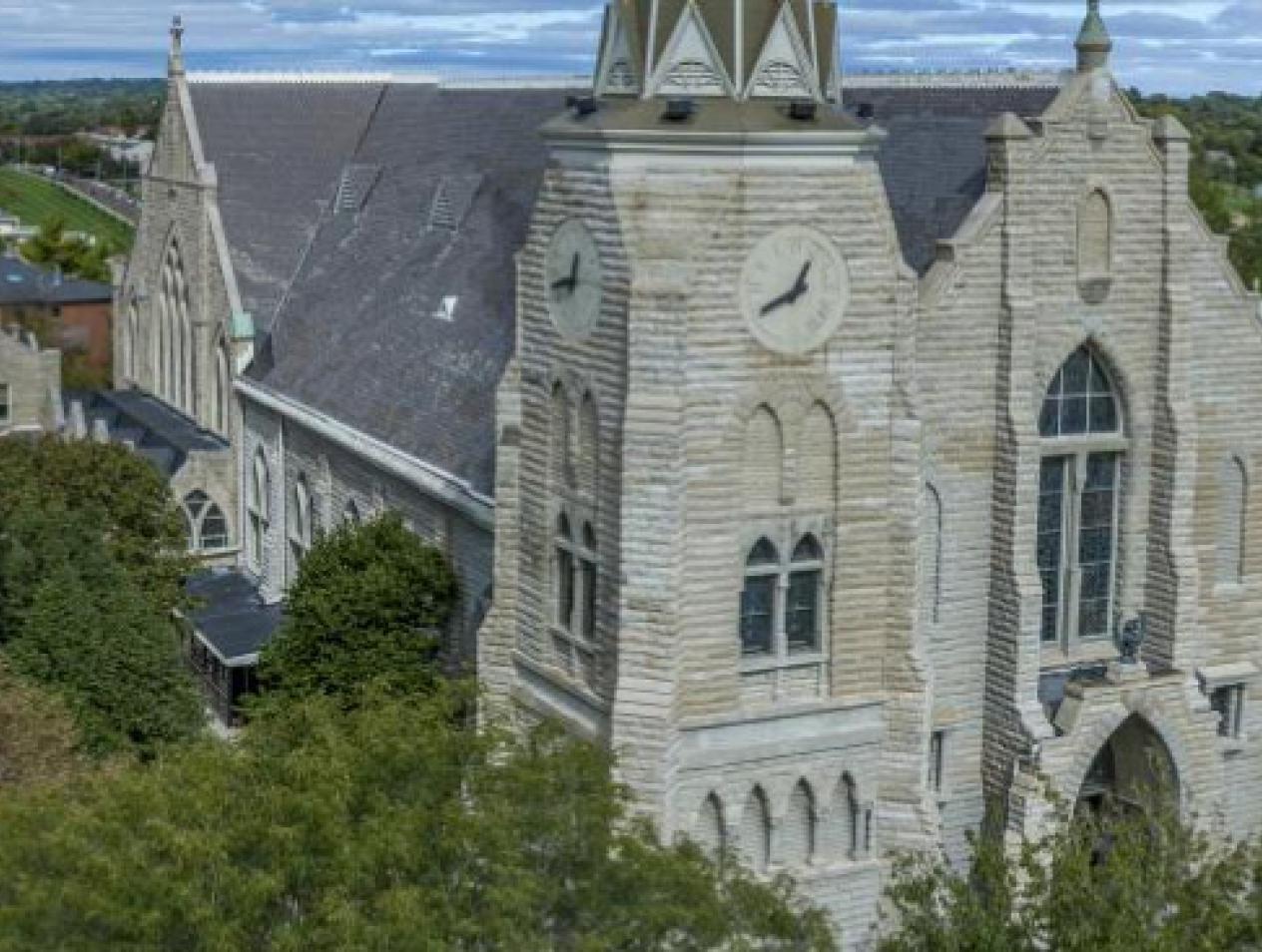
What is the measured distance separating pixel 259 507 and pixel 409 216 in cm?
822

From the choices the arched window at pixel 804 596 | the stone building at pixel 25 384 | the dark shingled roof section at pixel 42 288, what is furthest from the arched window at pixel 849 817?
the dark shingled roof section at pixel 42 288

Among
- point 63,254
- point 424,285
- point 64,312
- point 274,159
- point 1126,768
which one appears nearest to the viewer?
point 1126,768

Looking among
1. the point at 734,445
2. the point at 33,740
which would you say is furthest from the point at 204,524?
the point at 734,445

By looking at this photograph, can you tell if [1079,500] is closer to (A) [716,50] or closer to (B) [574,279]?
(B) [574,279]

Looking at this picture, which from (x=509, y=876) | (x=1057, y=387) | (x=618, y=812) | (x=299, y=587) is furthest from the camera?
(x=299, y=587)

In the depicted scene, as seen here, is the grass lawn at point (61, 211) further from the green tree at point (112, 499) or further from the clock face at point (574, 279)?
the clock face at point (574, 279)

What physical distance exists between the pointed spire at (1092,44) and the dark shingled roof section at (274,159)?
24.2m

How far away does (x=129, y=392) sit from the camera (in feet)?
188

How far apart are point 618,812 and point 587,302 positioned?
8509mm

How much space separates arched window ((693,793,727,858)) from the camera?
87.9 ft

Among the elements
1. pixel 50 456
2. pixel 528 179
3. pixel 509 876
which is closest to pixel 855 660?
pixel 509 876

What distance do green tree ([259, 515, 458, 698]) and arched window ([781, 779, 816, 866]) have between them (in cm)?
834

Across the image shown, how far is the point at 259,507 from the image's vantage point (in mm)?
46844

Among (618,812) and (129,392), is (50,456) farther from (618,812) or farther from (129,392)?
(618,812)
